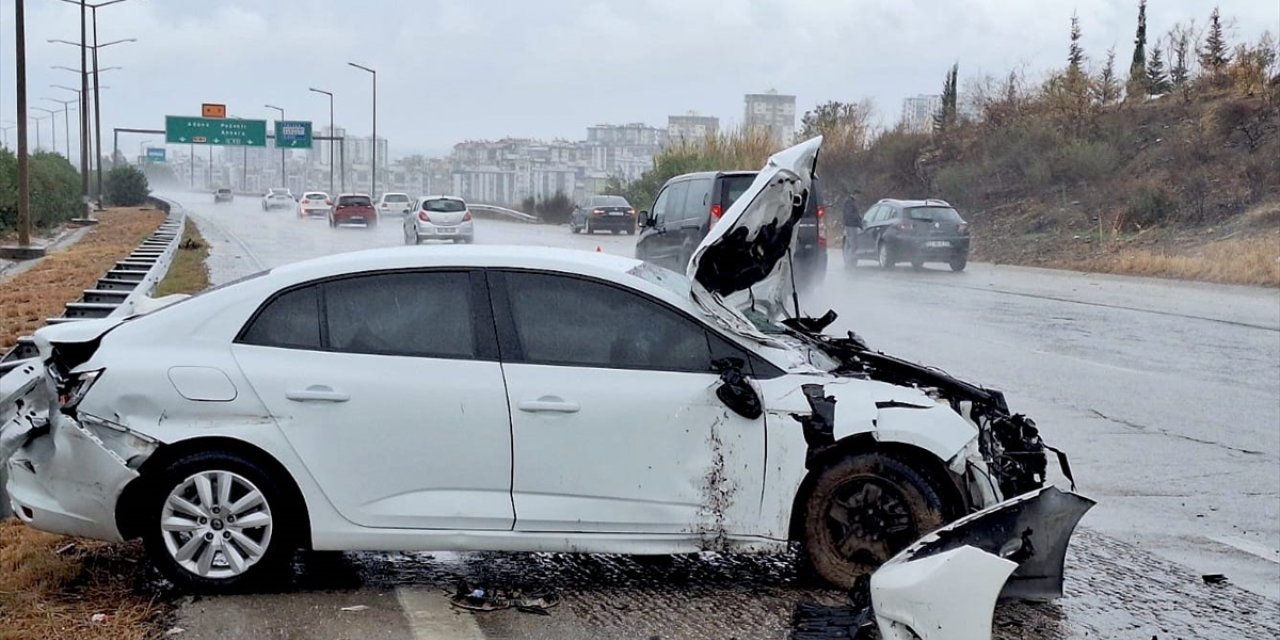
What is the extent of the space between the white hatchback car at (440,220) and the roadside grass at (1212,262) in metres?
15.4

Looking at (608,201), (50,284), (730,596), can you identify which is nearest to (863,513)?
(730,596)

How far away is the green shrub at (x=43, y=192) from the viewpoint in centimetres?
3469

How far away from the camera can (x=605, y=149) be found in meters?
83.8

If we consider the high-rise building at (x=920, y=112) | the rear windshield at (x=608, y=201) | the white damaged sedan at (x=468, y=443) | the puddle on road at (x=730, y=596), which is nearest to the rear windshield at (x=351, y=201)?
the rear windshield at (x=608, y=201)

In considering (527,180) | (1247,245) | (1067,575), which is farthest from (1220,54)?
(527,180)

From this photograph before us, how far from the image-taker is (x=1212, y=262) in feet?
87.8

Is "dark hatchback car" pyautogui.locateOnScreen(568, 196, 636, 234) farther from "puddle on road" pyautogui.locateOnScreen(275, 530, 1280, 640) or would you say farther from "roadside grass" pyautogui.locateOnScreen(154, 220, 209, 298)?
"puddle on road" pyautogui.locateOnScreen(275, 530, 1280, 640)

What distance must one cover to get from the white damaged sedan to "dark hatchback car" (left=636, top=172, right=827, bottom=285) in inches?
476

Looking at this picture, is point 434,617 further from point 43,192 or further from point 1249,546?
point 43,192

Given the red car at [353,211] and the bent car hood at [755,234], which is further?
the red car at [353,211]

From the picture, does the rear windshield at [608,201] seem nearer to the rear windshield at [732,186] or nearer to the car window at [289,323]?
the rear windshield at [732,186]

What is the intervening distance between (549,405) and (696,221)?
13.2 m

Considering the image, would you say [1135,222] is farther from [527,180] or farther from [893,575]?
[527,180]

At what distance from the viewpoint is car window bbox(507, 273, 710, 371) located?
18.1 ft
